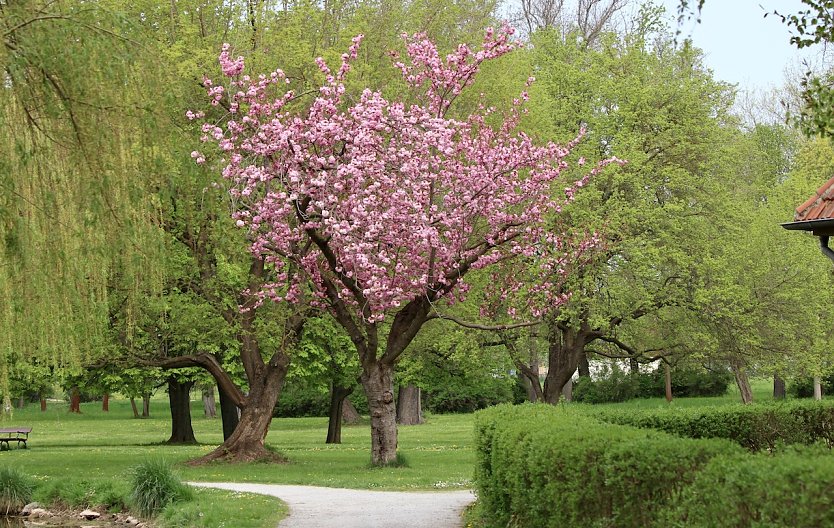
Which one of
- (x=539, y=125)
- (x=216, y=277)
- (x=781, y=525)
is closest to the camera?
(x=781, y=525)

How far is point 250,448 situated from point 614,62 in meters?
15.8

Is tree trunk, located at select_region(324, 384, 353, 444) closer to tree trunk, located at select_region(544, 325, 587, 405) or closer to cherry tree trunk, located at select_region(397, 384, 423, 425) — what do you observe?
tree trunk, located at select_region(544, 325, 587, 405)

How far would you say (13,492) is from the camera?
1817 cm

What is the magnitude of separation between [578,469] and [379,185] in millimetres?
12720

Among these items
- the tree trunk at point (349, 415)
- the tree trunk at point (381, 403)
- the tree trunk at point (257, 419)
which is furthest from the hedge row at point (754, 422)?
the tree trunk at point (349, 415)

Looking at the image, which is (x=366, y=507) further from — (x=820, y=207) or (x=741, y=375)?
(x=741, y=375)

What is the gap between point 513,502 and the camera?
11266 millimetres

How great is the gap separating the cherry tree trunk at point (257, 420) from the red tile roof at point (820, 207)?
16688mm

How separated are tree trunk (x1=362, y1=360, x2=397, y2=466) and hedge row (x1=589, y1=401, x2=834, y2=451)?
952 cm

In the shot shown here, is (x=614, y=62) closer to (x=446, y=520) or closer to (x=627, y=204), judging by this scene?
(x=627, y=204)

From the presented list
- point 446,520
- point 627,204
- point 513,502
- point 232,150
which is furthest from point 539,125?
point 513,502

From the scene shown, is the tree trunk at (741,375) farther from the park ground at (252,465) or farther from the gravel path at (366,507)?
the gravel path at (366,507)

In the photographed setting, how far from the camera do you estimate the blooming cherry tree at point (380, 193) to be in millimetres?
20594

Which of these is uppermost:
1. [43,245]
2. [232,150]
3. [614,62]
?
[614,62]
